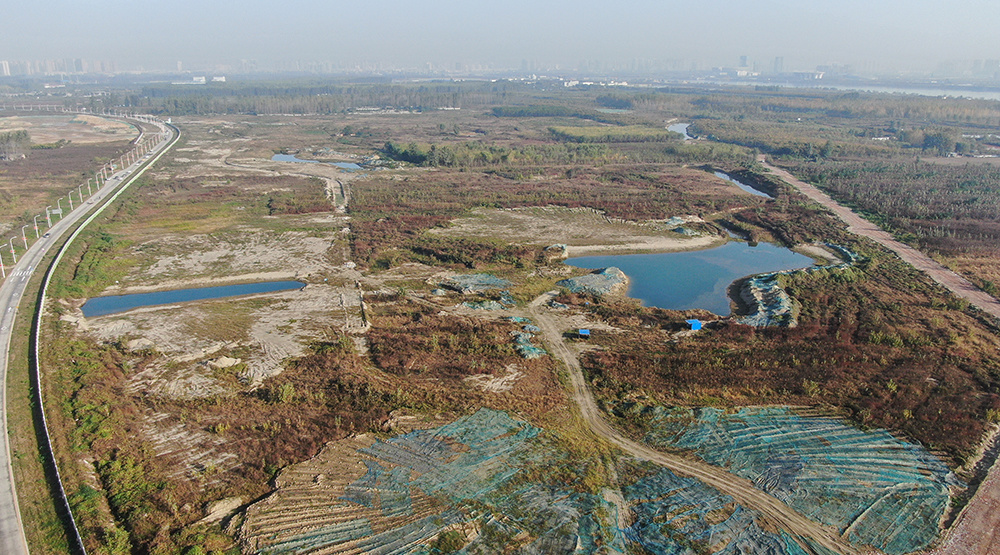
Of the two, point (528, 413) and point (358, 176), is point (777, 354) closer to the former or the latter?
point (528, 413)

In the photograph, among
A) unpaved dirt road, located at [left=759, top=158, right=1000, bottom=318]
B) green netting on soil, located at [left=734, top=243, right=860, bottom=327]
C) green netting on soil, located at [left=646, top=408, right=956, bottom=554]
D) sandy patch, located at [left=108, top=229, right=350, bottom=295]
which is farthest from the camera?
sandy patch, located at [left=108, top=229, right=350, bottom=295]

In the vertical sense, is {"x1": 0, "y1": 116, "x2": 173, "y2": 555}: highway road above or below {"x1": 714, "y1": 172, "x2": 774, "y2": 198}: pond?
below

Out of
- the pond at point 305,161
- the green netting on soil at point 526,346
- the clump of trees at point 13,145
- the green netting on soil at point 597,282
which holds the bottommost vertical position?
the green netting on soil at point 526,346

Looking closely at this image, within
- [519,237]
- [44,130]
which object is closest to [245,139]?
[44,130]

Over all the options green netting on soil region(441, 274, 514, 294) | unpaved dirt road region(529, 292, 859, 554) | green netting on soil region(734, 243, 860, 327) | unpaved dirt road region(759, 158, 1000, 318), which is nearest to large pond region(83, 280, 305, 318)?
green netting on soil region(441, 274, 514, 294)

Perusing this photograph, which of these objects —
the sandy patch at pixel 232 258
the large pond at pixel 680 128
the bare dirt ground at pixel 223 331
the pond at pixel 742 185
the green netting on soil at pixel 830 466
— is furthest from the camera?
the large pond at pixel 680 128

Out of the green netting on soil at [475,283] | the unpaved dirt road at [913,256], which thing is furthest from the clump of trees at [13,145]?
the unpaved dirt road at [913,256]

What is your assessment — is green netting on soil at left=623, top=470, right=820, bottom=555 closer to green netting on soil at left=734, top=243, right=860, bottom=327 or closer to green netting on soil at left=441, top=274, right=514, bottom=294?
green netting on soil at left=734, top=243, right=860, bottom=327

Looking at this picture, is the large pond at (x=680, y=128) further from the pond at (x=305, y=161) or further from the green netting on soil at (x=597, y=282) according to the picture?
→ the green netting on soil at (x=597, y=282)

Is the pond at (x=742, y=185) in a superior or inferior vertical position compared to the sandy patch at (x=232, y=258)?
superior
